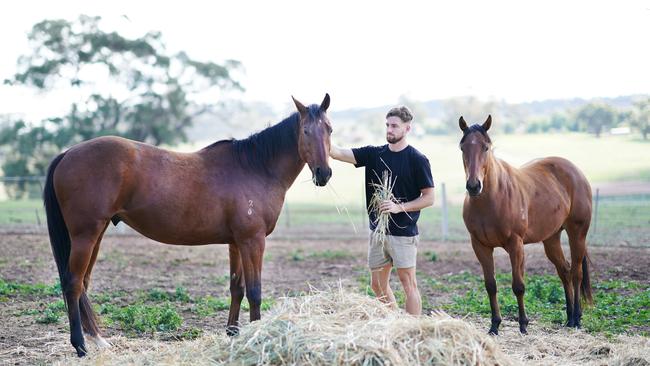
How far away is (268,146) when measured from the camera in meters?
5.97

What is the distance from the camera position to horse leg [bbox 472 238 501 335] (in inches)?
243

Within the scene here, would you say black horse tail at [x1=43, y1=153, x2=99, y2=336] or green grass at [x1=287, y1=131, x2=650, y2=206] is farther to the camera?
green grass at [x1=287, y1=131, x2=650, y2=206]

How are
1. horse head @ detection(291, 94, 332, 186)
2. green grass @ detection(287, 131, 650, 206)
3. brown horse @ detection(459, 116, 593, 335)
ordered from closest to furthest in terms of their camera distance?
horse head @ detection(291, 94, 332, 186), brown horse @ detection(459, 116, 593, 335), green grass @ detection(287, 131, 650, 206)

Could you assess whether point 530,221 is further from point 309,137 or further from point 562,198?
point 309,137

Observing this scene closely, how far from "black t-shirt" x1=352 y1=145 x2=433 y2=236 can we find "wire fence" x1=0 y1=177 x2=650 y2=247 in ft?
14.0

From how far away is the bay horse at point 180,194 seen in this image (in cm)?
529

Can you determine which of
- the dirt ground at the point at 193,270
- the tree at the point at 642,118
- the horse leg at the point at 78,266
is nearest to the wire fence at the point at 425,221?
the dirt ground at the point at 193,270

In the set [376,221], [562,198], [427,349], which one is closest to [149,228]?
[376,221]

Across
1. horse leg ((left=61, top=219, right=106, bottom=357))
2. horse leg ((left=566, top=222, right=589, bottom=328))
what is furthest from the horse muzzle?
horse leg ((left=61, top=219, right=106, bottom=357))

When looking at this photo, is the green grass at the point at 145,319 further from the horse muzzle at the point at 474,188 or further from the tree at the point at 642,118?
the tree at the point at 642,118

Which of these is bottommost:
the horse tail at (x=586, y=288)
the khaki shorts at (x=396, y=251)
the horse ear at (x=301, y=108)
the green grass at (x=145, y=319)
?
the horse tail at (x=586, y=288)

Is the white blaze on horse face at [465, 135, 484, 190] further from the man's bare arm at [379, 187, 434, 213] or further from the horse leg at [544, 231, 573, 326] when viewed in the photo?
the horse leg at [544, 231, 573, 326]

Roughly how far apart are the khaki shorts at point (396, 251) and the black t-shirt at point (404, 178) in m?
0.05

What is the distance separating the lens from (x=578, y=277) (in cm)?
732
